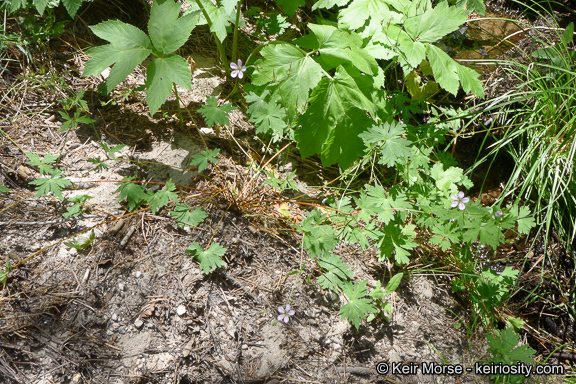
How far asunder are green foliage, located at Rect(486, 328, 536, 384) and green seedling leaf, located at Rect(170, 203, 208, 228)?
1692 mm

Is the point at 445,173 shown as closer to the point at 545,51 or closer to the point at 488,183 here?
the point at 488,183

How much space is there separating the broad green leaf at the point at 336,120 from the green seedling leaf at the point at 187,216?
0.71 metres

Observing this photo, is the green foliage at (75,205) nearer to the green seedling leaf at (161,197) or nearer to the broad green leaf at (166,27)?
the green seedling leaf at (161,197)

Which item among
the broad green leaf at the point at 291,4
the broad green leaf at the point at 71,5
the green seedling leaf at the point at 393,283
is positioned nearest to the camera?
the broad green leaf at the point at 71,5

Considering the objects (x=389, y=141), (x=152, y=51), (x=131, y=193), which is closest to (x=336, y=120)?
(x=389, y=141)

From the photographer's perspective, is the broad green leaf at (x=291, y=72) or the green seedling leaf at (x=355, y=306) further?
the broad green leaf at (x=291, y=72)

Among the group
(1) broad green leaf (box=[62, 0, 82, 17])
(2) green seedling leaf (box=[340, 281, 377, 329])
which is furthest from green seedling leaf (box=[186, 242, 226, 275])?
(1) broad green leaf (box=[62, 0, 82, 17])

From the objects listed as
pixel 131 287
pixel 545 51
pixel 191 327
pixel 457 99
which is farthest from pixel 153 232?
pixel 545 51

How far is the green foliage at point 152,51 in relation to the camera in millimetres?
1804

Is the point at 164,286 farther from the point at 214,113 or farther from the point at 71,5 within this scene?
the point at 71,5

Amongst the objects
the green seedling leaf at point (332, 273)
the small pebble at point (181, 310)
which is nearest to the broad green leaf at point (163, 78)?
the small pebble at point (181, 310)

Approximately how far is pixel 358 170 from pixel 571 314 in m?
1.72

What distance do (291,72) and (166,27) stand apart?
2.31ft

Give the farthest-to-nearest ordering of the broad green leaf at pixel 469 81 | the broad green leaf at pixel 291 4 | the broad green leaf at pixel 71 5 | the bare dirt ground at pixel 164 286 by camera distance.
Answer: the broad green leaf at pixel 291 4
the broad green leaf at pixel 469 81
the broad green leaf at pixel 71 5
the bare dirt ground at pixel 164 286
